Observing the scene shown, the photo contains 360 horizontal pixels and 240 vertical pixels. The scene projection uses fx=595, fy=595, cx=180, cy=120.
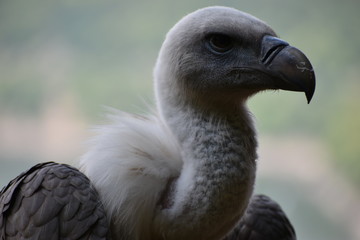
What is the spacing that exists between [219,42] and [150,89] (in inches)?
63.4

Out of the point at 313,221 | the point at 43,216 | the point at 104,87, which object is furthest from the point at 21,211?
the point at 313,221

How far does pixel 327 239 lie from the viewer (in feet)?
11.8

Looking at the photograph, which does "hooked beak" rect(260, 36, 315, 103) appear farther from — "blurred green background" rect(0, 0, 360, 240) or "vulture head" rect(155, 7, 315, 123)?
"blurred green background" rect(0, 0, 360, 240)

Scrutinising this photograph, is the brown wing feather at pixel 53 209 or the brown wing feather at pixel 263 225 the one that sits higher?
the brown wing feather at pixel 53 209

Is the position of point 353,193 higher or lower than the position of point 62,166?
lower

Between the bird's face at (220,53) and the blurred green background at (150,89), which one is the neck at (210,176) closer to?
the bird's face at (220,53)

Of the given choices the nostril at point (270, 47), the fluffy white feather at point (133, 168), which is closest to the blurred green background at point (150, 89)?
the fluffy white feather at point (133, 168)

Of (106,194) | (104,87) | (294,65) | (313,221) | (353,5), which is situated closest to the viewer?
(294,65)

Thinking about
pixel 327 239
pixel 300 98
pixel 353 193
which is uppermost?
pixel 300 98

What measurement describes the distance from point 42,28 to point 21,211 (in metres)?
1.90

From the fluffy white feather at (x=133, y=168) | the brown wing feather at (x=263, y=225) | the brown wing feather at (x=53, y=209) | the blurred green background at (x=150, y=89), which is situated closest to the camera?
the brown wing feather at (x=53, y=209)

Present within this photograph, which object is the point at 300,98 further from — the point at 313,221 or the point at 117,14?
the point at 117,14

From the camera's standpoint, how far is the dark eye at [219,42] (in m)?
1.81

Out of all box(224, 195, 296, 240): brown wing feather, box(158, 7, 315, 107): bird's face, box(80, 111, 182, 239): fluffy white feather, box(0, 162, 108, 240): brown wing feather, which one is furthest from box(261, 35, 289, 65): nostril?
box(224, 195, 296, 240): brown wing feather
